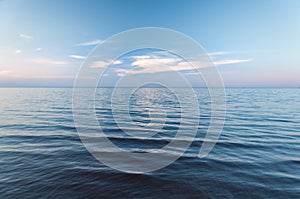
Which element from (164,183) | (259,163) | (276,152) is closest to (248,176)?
(259,163)

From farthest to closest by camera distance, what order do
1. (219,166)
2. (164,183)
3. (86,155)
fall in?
(86,155), (219,166), (164,183)

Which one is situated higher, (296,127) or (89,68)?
(89,68)

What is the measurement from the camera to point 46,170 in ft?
29.3

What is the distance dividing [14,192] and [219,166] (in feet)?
30.3

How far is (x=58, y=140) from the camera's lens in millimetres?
14023

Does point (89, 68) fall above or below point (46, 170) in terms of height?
above

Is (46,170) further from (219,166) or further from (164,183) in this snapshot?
(219,166)

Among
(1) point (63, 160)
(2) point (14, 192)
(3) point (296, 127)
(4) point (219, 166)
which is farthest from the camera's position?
(3) point (296, 127)

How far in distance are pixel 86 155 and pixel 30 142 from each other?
18.2 ft

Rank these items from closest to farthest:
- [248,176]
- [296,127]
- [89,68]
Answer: [89,68] < [248,176] < [296,127]

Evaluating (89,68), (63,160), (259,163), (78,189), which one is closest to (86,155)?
(63,160)

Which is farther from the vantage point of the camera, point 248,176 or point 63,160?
point 63,160

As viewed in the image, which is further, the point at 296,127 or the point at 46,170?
the point at 296,127

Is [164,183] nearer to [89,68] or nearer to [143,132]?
[89,68]
